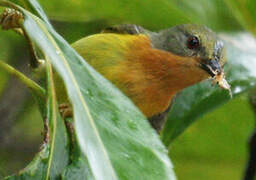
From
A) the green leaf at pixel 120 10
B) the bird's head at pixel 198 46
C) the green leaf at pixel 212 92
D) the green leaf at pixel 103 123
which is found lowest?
the green leaf at pixel 212 92

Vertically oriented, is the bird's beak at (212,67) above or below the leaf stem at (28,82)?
below

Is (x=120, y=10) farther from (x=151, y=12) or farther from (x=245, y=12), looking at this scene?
(x=245, y=12)

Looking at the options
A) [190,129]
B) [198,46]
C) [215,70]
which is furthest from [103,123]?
[190,129]

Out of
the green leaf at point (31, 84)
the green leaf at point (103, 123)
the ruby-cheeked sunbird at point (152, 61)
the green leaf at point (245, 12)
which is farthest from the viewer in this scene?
the green leaf at point (245, 12)

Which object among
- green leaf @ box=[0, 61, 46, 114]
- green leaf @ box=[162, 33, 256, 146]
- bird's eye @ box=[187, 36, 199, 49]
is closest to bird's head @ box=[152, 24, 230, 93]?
bird's eye @ box=[187, 36, 199, 49]

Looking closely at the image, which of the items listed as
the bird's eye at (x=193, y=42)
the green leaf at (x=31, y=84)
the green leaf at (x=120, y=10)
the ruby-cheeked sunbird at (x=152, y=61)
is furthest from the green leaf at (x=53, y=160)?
the bird's eye at (x=193, y=42)

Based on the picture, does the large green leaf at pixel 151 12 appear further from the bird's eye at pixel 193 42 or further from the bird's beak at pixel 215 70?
the bird's beak at pixel 215 70

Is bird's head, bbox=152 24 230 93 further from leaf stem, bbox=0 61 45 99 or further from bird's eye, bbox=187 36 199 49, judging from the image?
leaf stem, bbox=0 61 45 99
